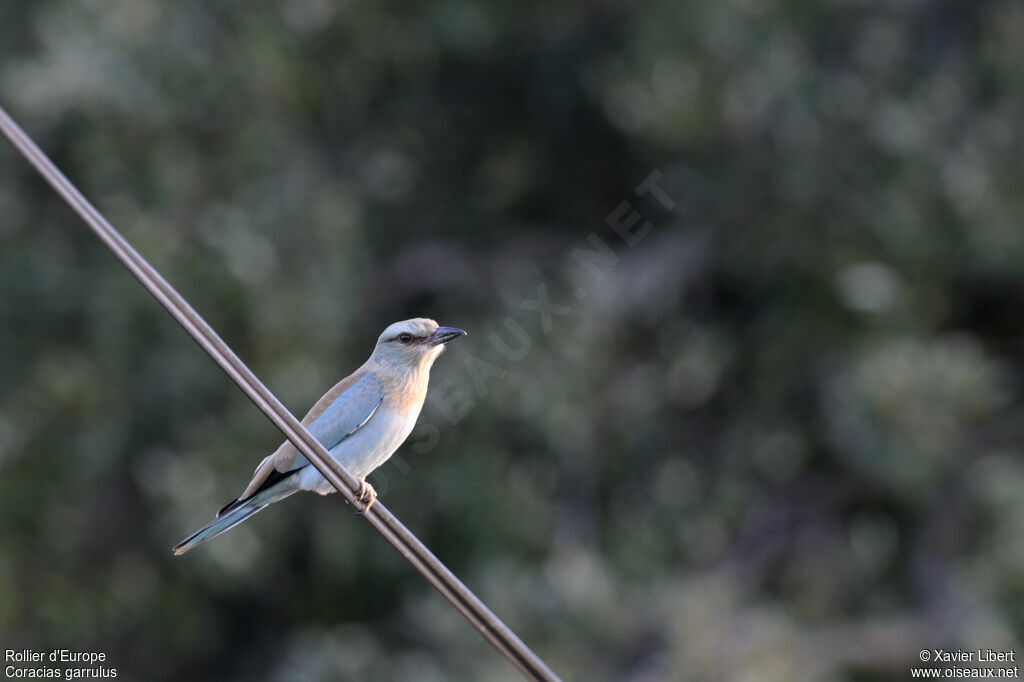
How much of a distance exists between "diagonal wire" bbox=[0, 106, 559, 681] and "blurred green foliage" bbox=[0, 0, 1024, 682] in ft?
15.4

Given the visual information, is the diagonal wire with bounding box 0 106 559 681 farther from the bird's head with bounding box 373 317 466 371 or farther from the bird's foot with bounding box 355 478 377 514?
the bird's head with bounding box 373 317 466 371

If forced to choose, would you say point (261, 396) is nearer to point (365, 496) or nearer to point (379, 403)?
point (365, 496)

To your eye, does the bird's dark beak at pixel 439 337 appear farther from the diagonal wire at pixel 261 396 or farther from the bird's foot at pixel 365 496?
the diagonal wire at pixel 261 396

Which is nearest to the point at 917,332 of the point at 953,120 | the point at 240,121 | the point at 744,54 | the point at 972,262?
the point at 972,262

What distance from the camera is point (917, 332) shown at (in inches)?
281

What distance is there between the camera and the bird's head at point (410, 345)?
247cm

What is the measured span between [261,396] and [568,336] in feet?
17.7

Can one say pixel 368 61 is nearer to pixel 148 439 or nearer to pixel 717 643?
pixel 148 439

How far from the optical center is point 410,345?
8.27ft


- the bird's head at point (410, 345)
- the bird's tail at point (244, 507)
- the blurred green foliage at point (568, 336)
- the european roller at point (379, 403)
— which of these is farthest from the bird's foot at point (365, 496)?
the blurred green foliage at point (568, 336)

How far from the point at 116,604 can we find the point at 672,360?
3.71 m

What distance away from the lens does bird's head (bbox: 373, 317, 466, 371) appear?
2475 millimetres

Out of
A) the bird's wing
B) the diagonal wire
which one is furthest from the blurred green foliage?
the diagonal wire

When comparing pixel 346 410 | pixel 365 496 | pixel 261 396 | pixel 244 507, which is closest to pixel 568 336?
pixel 346 410
